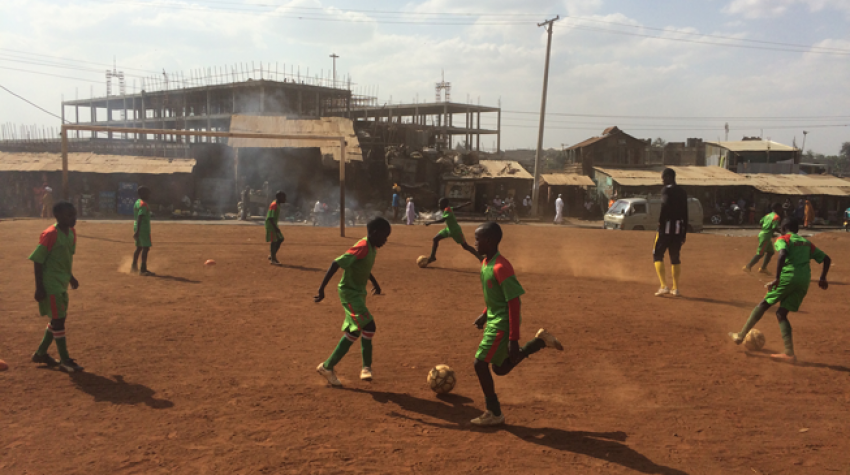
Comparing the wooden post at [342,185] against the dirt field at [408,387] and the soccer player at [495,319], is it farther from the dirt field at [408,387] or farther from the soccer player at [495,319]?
the soccer player at [495,319]

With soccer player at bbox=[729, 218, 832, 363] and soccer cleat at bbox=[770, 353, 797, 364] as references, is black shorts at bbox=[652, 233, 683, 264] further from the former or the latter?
soccer cleat at bbox=[770, 353, 797, 364]

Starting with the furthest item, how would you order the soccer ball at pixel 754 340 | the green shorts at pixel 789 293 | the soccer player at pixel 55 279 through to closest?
1. the soccer ball at pixel 754 340
2. the green shorts at pixel 789 293
3. the soccer player at pixel 55 279

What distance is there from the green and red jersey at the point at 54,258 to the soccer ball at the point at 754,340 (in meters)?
7.78

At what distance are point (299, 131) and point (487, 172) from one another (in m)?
12.8

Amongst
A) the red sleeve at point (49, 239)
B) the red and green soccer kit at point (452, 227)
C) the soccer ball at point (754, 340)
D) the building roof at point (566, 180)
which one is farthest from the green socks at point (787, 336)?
the building roof at point (566, 180)

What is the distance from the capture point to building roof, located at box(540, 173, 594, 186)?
1582 inches

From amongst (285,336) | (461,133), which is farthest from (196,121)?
(285,336)

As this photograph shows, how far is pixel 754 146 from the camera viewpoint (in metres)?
47.3

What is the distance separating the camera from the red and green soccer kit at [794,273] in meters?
6.67

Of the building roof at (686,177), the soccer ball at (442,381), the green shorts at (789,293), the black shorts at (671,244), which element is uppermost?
the building roof at (686,177)

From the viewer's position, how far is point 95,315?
28.3 ft

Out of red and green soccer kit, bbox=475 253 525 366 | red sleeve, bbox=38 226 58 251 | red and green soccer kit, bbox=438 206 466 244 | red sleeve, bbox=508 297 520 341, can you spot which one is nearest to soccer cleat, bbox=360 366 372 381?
red and green soccer kit, bbox=475 253 525 366

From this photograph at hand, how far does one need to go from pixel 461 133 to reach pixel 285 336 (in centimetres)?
4646

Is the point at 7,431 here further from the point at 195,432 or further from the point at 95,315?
the point at 95,315
